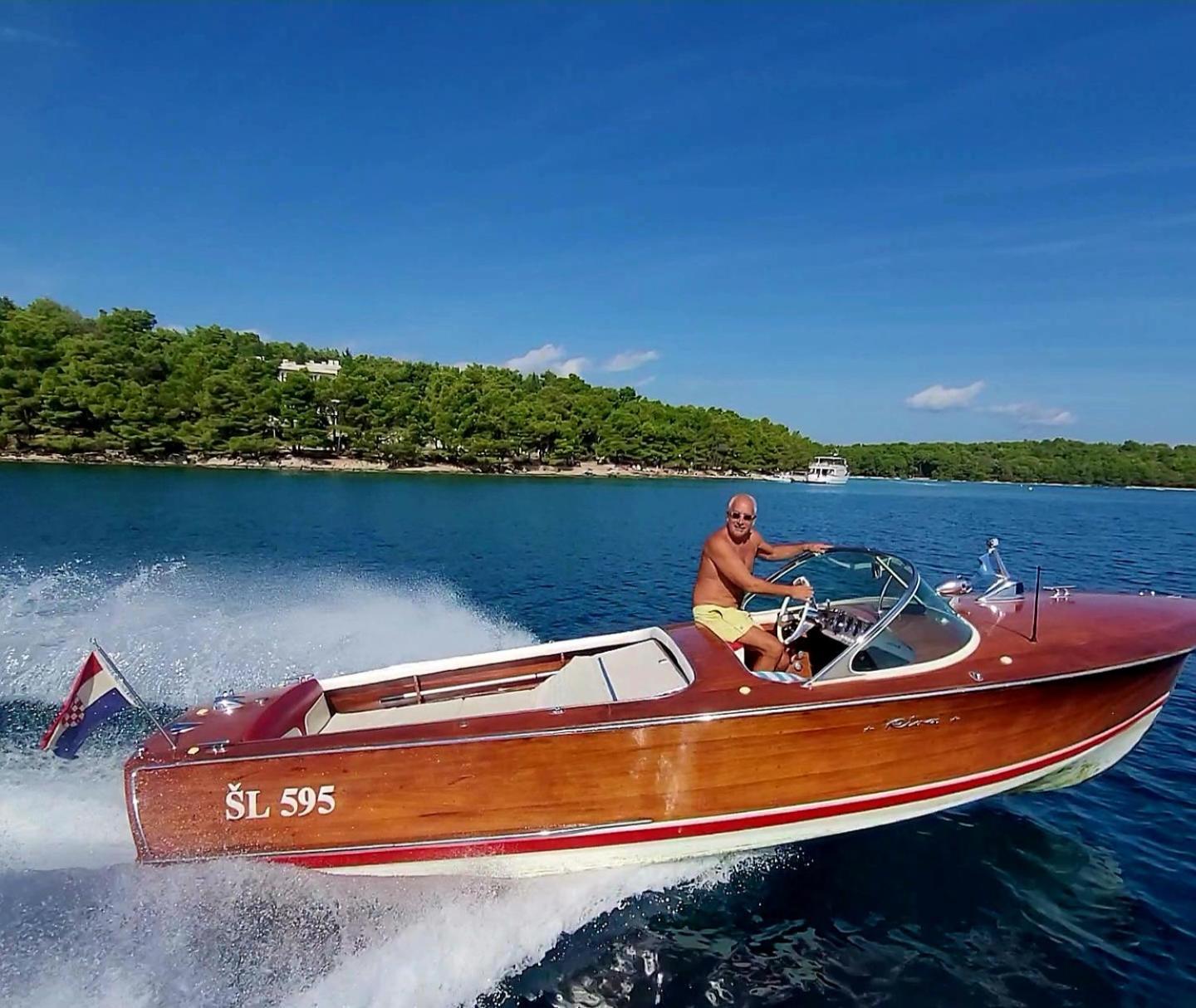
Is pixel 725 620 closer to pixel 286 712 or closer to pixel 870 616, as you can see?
pixel 870 616

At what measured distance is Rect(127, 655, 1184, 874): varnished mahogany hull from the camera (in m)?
4.67

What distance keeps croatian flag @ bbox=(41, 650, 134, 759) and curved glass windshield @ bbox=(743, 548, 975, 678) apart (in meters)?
4.71

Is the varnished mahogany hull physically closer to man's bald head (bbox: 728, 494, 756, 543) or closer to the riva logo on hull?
the riva logo on hull

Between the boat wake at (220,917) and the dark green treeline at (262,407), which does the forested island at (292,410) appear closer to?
the dark green treeline at (262,407)

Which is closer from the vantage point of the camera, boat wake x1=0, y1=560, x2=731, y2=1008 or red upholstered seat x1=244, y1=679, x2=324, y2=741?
boat wake x1=0, y1=560, x2=731, y2=1008

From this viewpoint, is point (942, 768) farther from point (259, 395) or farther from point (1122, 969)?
point (259, 395)

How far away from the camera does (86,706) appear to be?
4668 mm

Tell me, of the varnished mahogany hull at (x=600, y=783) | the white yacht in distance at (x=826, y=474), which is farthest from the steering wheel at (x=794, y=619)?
the white yacht in distance at (x=826, y=474)

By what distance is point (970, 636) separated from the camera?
18.6 ft

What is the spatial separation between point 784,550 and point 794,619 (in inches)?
23.9

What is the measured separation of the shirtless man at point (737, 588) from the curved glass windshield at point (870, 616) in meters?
0.33

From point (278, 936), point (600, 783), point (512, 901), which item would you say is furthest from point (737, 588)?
point (278, 936)

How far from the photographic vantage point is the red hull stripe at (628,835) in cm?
480

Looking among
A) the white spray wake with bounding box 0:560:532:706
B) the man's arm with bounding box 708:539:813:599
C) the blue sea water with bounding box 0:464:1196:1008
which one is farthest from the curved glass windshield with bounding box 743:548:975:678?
the white spray wake with bounding box 0:560:532:706
